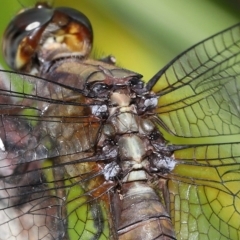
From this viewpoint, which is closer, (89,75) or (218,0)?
(89,75)

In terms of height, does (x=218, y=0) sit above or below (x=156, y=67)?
above

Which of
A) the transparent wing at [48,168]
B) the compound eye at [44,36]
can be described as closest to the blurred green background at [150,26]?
the compound eye at [44,36]

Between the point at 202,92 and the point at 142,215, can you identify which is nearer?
the point at 142,215

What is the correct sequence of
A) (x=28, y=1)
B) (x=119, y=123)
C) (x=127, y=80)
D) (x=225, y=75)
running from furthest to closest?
(x=28, y=1), (x=225, y=75), (x=127, y=80), (x=119, y=123)

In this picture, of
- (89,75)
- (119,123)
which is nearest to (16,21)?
(89,75)

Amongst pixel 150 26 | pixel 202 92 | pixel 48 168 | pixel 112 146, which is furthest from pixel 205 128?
pixel 150 26

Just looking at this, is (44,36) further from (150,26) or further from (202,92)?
(150,26)

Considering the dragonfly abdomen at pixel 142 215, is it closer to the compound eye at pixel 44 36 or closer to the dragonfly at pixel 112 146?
the dragonfly at pixel 112 146

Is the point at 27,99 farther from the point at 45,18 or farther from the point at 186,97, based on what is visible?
the point at 186,97
